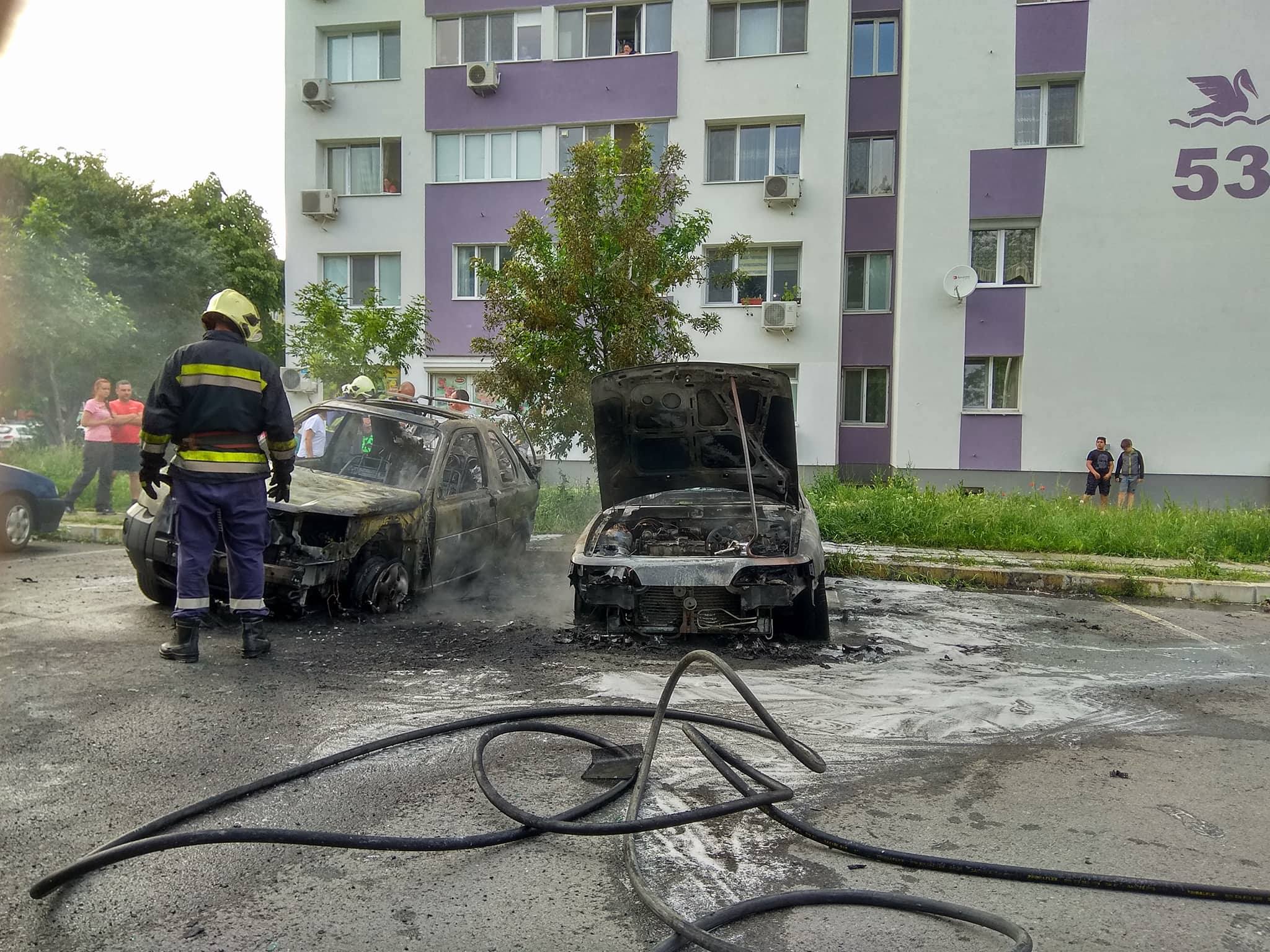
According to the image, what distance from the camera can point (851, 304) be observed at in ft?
69.2

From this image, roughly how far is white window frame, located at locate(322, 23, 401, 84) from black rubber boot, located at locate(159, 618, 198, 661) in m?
20.2

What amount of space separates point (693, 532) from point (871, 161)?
17.1 metres

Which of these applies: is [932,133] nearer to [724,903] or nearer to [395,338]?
[395,338]

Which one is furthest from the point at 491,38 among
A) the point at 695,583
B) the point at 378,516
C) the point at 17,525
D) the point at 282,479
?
the point at 695,583

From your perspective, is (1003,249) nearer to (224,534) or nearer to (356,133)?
(356,133)

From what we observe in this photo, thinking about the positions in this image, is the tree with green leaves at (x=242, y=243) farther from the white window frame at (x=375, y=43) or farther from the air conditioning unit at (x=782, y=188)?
the air conditioning unit at (x=782, y=188)

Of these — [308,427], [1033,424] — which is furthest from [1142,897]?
[1033,424]

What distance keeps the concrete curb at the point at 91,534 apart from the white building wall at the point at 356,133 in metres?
12.4

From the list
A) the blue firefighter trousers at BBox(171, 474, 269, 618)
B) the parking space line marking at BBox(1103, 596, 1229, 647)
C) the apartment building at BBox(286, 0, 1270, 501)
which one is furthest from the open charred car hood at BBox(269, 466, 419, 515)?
the apartment building at BBox(286, 0, 1270, 501)

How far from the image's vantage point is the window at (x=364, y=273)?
22484 millimetres

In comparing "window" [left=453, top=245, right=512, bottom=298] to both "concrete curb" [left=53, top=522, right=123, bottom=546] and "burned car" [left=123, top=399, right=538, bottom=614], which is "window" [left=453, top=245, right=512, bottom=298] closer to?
"concrete curb" [left=53, top=522, right=123, bottom=546]

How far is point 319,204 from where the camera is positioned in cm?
2205

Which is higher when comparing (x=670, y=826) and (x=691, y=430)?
(x=691, y=430)

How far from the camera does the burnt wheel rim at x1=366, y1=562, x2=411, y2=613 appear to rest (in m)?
6.50
